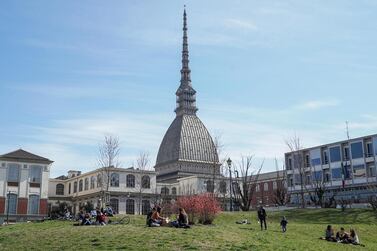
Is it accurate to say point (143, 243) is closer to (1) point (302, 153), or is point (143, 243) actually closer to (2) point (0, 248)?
(2) point (0, 248)

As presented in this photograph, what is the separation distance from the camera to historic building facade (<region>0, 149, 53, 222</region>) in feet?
275

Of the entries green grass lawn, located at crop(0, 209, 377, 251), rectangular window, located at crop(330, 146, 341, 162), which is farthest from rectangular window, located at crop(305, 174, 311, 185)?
green grass lawn, located at crop(0, 209, 377, 251)

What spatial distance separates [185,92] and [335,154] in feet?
275

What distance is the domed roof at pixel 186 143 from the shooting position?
149 metres

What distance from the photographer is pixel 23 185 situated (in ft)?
281

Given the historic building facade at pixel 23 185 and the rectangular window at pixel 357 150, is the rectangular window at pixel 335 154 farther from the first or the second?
the historic building facade at pixel 23 185

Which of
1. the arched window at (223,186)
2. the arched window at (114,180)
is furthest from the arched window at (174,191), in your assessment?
the arched window at (114,180)

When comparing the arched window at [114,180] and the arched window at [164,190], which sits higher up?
the arched window at [114,180]

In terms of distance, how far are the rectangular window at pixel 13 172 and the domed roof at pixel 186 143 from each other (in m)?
65.5

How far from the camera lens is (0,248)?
2588 centimetres

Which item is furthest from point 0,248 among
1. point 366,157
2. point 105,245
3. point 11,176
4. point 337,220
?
point 366,157

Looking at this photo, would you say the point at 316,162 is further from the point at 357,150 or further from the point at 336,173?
the point at 357,150

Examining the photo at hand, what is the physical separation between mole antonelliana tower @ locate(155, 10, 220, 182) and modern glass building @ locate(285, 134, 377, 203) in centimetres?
4227

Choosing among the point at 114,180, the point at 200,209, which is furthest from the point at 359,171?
the point at 200,209
